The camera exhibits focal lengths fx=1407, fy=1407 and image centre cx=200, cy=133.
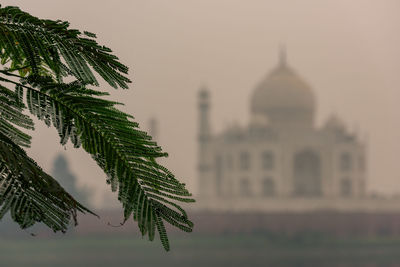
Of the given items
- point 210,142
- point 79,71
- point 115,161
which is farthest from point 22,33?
point 210,142

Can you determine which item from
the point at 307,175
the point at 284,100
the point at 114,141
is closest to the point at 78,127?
the point at 114,141

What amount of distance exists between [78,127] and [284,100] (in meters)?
57.0

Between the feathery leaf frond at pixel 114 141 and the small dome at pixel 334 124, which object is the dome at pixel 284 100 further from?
the feathery leaf frond at pixel 114 141

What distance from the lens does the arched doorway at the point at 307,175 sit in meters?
60.8

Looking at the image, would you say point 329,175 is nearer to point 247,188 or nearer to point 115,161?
point 247,188

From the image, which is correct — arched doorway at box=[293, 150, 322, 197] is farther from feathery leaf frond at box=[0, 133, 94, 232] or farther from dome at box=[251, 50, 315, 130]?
feathery leaf frond at box=[0, 133, 94, 232]

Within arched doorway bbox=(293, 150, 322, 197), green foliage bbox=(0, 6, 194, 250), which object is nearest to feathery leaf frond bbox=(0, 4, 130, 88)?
green foliage bbox=(0, 6, 194, 250)

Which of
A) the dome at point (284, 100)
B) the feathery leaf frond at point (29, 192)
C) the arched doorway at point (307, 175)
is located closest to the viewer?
the feathery leaf frond at point (29, 192)

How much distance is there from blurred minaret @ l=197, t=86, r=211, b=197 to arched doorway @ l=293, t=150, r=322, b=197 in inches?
152

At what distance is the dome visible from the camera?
2302 inches

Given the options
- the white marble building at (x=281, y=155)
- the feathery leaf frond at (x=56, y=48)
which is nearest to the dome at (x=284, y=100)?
the white marble building at (x=281, y=155)

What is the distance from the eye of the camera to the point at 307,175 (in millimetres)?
61219

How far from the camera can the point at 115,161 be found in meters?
1.60

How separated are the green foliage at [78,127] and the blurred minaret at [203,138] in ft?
189
